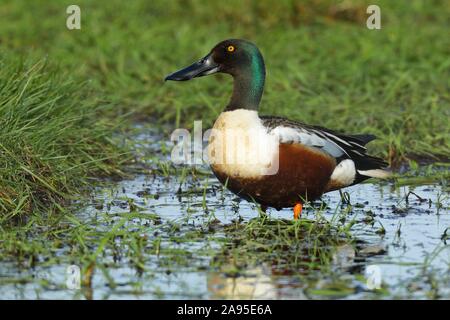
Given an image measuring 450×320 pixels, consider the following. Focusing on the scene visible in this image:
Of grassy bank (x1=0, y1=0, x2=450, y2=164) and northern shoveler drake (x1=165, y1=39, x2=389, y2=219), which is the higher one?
grassy bank (x1=0, y1=0, x2=450, y2=164)

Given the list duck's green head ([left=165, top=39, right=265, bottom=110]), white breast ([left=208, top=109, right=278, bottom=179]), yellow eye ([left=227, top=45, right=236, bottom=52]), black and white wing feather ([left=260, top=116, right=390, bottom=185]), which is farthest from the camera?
yellow eye ([left=227, top=45, right=236, bottom=52])

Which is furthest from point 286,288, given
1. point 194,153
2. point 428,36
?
point 428,36

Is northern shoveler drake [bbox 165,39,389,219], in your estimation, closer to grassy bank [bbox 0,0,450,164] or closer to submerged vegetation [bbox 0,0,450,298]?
submerged vegetation [bbox 0,0,450,298]

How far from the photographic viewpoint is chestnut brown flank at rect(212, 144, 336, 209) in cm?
605

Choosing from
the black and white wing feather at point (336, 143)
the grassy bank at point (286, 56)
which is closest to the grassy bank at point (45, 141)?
the grassy bank at point (286, 56)

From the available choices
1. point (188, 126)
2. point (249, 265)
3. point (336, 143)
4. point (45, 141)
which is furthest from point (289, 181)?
point (188, 126)

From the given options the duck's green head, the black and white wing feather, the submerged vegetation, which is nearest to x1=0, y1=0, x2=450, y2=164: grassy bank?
the submerged vegetation

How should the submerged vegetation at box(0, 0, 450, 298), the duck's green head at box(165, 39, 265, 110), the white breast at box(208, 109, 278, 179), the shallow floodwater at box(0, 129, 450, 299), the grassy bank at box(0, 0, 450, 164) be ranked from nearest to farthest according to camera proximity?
the shallow floodwater at box(0, 129, 450, 299) → the submerged vegetation at box(0, 0, 450, 298) → the white breast at box(208, 109, 278, 179) → the duck's green head at box(165, 39, 265, 110) → the grassy bank at box(0, 0, 450, 164)

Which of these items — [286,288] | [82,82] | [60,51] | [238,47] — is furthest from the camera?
[60,51]

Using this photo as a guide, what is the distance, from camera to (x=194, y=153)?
25.4 feet

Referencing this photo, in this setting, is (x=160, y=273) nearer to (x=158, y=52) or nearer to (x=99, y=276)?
(x=99, y=276)

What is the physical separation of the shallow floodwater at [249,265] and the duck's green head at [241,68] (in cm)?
60

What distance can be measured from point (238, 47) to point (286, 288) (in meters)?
2.04

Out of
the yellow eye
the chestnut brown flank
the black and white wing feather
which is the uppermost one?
the yellow eye
